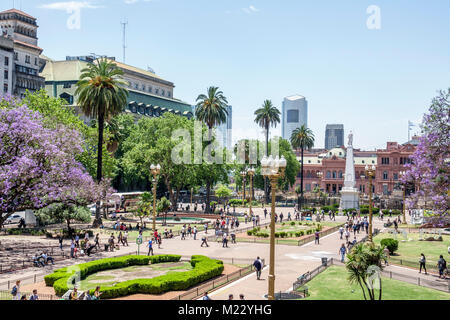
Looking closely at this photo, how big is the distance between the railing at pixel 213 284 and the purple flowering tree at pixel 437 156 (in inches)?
487

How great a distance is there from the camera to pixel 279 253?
34.2m

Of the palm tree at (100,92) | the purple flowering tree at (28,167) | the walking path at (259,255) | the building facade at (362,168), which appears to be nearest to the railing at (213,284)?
the walking path at (259,255)

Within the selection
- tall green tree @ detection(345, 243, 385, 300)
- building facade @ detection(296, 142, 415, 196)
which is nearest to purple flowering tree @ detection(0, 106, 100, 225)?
tall green tree @ detection(345, 243, 385, 300)

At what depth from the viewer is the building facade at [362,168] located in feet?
367

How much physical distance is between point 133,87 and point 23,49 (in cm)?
3349

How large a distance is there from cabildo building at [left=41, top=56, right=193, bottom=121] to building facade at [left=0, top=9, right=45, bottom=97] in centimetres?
746

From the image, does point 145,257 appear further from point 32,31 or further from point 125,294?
point 32,31

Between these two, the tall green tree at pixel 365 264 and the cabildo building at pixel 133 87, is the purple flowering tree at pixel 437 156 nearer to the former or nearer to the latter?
the tall green tree at pixel 365 264

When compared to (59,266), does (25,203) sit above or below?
above

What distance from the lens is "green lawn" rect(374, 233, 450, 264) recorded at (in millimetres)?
33094

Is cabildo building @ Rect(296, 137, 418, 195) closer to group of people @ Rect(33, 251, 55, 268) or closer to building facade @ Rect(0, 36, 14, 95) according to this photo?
→ building facade @ Rect(0, 36, 14, 95)

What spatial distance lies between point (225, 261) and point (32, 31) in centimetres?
8073
